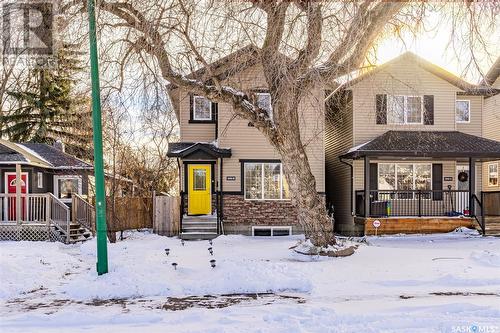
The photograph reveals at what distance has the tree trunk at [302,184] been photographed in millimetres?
11508

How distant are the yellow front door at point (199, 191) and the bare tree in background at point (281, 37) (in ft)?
26.4

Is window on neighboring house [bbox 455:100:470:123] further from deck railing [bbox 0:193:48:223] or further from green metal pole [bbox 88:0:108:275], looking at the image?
deck railing [bbox 0:193:48:223]

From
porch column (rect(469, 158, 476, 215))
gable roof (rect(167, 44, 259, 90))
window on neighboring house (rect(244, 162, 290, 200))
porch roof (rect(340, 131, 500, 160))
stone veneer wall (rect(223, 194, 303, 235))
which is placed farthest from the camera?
window on neighboring house (rect(244, 162, 290, 200))

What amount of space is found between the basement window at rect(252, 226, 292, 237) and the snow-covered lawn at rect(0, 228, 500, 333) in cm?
620

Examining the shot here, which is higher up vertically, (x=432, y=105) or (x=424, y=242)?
(x=432, y=105)

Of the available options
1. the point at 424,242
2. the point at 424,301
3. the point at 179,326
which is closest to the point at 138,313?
the point at 179,326

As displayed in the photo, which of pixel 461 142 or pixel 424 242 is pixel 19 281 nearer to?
pixel 424 242

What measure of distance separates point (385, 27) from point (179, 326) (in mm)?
8204

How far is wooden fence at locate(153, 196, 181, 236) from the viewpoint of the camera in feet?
62.8

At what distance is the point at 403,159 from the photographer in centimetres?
1920

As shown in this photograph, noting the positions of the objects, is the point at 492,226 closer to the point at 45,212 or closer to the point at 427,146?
Answer: the point at 427,146

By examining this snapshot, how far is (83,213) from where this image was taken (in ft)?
62.0

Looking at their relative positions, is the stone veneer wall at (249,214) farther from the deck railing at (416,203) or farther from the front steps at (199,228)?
the deck railing at (416,203)

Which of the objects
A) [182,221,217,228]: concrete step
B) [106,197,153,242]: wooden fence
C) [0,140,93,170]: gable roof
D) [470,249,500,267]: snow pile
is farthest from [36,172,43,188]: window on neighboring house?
[470,249,500,267]: snow pile
